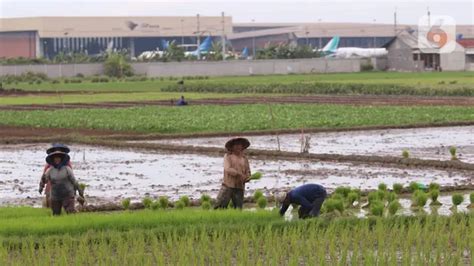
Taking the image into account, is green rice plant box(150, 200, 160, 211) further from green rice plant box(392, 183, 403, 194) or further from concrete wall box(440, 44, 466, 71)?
concrete wall box(440, 44, 466, 71)

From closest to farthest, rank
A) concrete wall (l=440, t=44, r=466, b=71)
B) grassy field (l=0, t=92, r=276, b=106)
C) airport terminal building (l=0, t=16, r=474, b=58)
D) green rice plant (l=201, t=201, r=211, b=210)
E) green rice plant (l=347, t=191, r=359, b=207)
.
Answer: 1. green rice plant (l=201, t=201, r=211, b=210)
2. green rice plant (l=347, t=191, r=359, b=207)
3. grassy field (l=0, t=92, r=276, b=106)
4. concrete wall (l=440, t=44, r=466, b=71)
5. airport terminal building (l=0, t=16, r=474, b=58)

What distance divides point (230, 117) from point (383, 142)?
25.1ft

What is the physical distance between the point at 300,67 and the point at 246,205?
62336mm

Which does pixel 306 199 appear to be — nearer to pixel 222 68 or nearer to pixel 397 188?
pixel 397 188

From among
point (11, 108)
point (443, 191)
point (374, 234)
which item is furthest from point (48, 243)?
point (11, 108)

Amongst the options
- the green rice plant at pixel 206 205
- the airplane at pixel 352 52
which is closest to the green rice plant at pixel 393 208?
the green rice plant at pixel 206 205

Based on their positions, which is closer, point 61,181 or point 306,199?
point 61,181

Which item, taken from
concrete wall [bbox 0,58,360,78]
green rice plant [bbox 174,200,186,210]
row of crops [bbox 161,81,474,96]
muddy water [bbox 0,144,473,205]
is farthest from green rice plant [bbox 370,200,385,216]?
concrete wall [bbox 0,58,360,78]

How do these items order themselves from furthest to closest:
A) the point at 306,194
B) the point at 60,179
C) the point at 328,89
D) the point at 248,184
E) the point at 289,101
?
the point at 328,89 < the point at 289,101 < the point at 248,184 < the point at 306,194 < the point at 60,179

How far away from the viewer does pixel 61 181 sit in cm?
1167

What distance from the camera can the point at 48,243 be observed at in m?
10.3

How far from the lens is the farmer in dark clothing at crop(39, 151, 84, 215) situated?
11641 millimetres

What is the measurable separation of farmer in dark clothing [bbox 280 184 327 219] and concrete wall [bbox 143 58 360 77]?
61.4 metres

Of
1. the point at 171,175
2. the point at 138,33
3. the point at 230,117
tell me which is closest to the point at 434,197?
the point at 171,175
